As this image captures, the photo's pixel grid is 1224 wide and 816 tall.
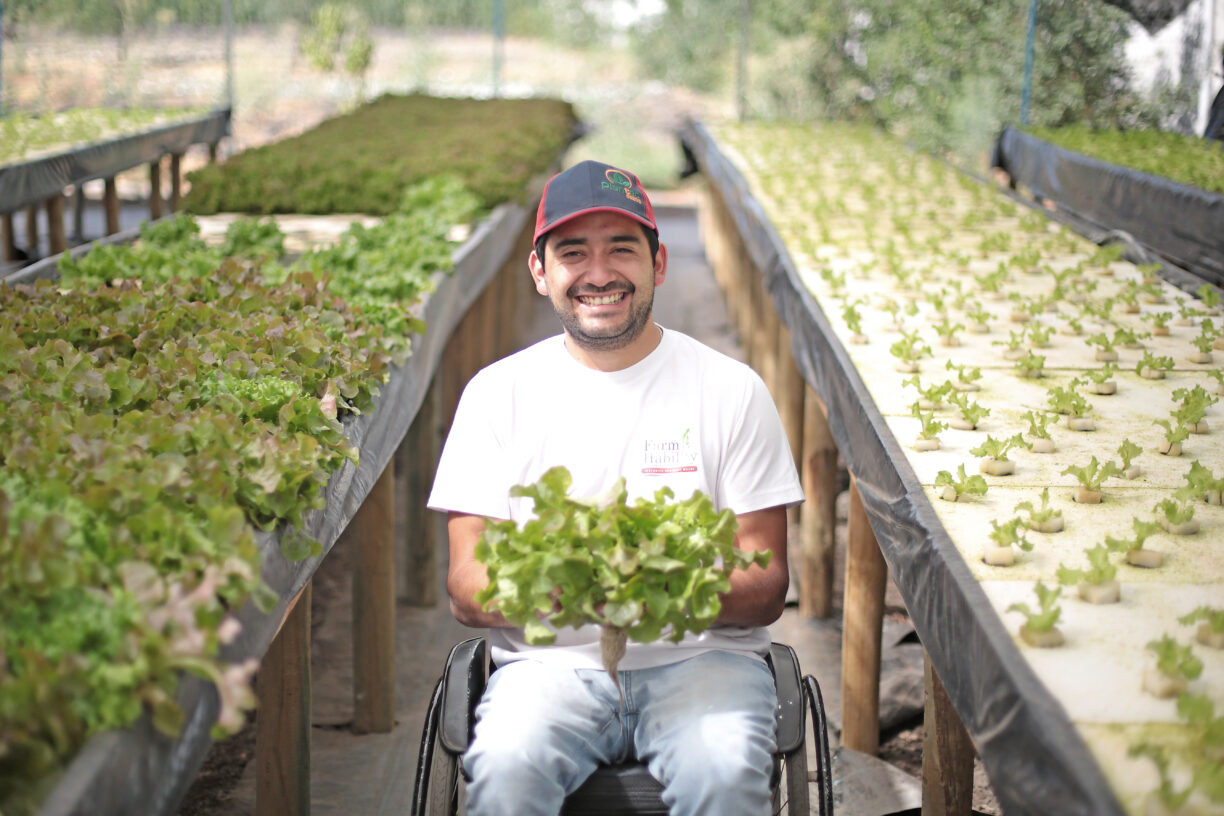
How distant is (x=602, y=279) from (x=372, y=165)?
235 inches

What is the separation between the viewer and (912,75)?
41.5 feet

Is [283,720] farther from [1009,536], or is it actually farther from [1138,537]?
[1138,537]

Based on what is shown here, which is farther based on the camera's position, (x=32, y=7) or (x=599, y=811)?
(x=32, y=7)

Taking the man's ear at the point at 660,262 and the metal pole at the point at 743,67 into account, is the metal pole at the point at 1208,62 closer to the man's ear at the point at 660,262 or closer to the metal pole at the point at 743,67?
the man's ear at the point at 660,262

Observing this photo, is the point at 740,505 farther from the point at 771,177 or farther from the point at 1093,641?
the point at 771,177

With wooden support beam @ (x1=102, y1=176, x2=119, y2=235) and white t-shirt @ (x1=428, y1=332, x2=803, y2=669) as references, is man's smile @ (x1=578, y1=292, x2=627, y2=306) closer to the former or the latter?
white t-shirt @ (x1=428, y1=332, x2=803, y2=669)

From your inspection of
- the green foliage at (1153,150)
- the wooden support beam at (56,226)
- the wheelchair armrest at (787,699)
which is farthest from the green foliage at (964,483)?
the wooden support beam at (56,226)

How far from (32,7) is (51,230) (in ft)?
11.6

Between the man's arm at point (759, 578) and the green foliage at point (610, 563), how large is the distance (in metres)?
0.26

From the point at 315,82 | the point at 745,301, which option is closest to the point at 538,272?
the point at 745,301

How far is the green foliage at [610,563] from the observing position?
2.05 meters

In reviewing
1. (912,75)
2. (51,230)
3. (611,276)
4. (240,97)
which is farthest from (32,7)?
(611,276)

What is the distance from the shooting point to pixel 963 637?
229 cm

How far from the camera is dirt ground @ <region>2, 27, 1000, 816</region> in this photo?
1228 centimetres
